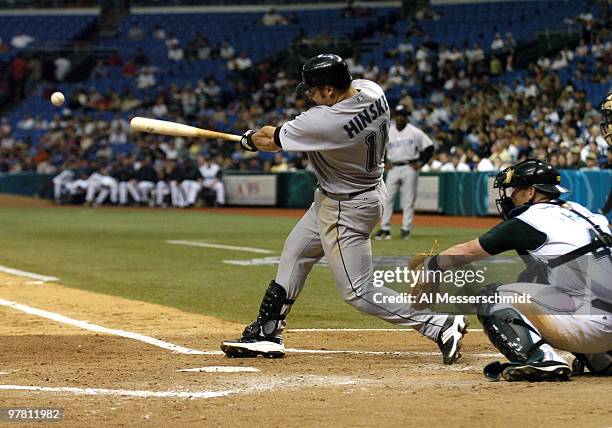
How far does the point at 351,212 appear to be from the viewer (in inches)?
264

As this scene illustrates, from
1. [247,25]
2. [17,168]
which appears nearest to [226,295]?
[17,168]

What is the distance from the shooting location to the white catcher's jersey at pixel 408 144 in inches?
709

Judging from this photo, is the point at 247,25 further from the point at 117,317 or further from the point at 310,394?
the point at 310,394

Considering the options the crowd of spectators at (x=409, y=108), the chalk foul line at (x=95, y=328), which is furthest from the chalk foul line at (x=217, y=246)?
the crowd of spectators at (x=409, y=108)

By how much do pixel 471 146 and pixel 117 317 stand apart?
1830 centimetres

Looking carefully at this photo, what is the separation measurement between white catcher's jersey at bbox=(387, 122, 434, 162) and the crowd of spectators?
4840mm

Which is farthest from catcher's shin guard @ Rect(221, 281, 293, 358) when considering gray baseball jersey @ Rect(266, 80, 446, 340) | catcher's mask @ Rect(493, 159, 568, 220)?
catcher's mask @ Rect(493, 159, 568, 220)

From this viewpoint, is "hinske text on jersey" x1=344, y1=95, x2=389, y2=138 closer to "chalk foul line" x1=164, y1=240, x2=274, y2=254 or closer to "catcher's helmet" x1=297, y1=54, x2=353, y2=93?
"catcher's helmet" x1=297, y1=54, x2=353, y2=93

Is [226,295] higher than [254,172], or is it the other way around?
[254,172]

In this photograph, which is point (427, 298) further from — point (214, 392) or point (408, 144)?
point (408, 144)

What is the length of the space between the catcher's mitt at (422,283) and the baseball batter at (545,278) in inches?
11.6

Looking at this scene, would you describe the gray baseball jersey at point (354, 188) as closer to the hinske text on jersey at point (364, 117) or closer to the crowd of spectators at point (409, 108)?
the hinske text on jersey at point (364, 117)

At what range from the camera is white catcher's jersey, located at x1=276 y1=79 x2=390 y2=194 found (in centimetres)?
641

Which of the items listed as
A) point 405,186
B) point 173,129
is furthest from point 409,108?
point 173,129
